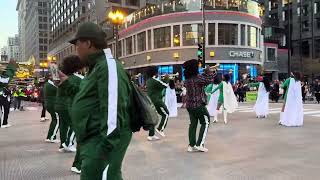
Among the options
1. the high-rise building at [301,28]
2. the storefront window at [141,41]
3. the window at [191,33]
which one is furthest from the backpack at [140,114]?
the high-rise building at [301,28]

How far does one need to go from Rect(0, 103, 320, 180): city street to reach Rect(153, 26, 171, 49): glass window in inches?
1495

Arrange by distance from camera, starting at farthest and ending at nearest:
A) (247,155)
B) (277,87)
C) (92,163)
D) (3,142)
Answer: (277,87)
(3,142)
(247,155)
(92,163)

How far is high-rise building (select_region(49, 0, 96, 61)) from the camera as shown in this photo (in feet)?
301

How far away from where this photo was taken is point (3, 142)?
11.2 m

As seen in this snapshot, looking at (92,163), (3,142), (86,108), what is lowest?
(3,142)

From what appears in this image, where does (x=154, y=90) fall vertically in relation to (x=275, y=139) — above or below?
above

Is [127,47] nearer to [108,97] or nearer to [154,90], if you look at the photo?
[154,90]

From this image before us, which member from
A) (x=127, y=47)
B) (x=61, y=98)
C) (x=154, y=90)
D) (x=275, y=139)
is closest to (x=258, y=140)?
(x=275, y=139)

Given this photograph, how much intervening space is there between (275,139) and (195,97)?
3118 millimetres

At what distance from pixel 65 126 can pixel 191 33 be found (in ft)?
133

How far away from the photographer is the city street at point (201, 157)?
6875mm

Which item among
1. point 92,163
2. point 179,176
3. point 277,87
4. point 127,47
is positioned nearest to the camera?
point 92,163

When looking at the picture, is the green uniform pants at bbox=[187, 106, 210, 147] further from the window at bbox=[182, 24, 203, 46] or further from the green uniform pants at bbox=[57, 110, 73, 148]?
the window at bbox=[182, 24, 203, 46]

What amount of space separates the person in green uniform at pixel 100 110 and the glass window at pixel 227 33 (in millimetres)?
45688
